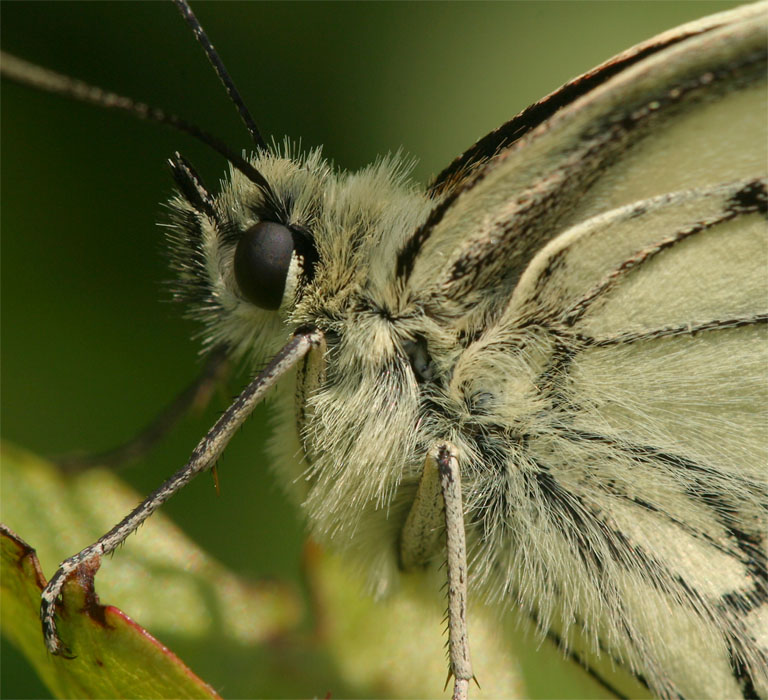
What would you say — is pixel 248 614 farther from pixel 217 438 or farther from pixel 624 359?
pixel 624 359

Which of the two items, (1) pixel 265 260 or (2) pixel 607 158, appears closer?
(2) pixel 607 158

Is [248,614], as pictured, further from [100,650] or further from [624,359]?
[624,359]

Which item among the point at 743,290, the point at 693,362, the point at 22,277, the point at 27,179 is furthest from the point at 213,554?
the point at 743,290

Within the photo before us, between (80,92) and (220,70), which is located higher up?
(220,70)

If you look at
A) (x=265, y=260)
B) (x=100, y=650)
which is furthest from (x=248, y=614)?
(x=265, y=260)

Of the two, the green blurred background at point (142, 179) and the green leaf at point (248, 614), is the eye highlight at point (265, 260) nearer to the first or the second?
the green blurred background at point (142, 179)

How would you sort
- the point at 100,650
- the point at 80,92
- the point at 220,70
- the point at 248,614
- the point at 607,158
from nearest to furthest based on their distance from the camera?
1. the point at 100,650
2. the point at 80,92
3. the point at 607,158
4. the point at 220,70
5. the point at 248,614

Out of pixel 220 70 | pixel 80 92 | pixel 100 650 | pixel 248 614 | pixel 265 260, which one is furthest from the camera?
pixel 248 614

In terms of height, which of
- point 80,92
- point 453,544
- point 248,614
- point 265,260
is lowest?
point 248,614
